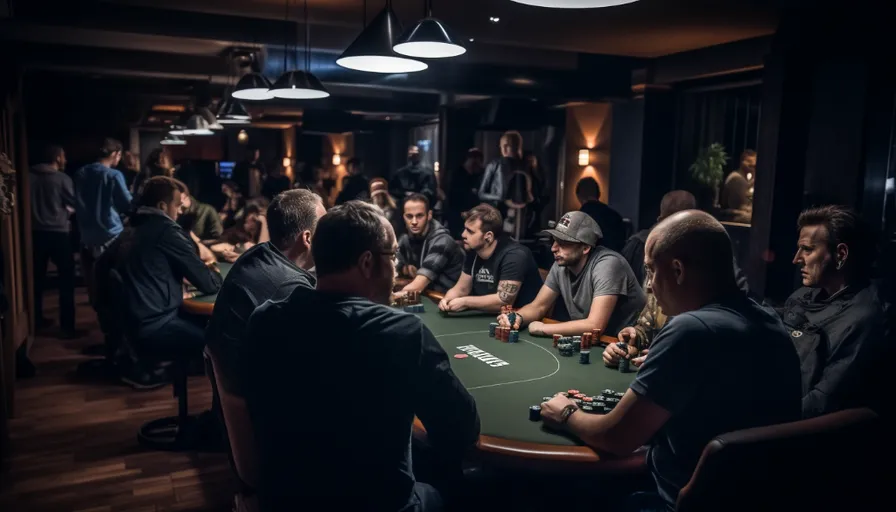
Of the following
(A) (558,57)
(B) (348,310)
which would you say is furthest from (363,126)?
(B) (348,310)

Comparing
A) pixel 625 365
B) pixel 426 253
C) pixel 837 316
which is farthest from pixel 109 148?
pixel 837 316

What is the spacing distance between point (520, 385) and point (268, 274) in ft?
2.99

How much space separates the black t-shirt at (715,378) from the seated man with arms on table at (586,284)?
4.54ft

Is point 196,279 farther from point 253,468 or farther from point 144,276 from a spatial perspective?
point 253,468

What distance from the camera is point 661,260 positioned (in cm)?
168

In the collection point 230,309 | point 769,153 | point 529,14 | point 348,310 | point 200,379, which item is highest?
point 529,14

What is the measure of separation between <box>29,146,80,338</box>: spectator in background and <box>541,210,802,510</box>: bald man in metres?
5.39

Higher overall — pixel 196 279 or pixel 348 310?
pixel 348 310

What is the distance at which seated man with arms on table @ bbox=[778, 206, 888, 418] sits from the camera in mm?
2070

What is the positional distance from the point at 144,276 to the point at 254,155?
8.47 metres

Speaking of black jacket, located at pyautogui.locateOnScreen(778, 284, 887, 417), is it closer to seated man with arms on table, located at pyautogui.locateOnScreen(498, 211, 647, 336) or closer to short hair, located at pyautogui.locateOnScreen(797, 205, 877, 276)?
short hair, located at pyautogui.locateOnScreen(797, 205, 877, 276)

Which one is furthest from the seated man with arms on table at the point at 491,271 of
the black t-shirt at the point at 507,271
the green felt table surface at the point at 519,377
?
the green felt table surface at the point at 519,377

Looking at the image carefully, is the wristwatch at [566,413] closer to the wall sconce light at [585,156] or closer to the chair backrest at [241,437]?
the chair backrest at [241,437]

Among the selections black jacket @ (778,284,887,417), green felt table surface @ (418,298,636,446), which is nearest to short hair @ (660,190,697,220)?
green felt table surface @ (418,298,636,446)
